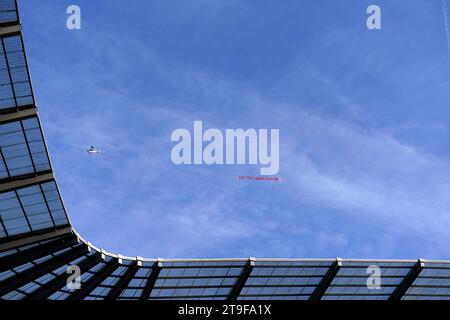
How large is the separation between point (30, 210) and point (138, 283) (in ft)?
28.8

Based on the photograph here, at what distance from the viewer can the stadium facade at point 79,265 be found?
29.7 metres

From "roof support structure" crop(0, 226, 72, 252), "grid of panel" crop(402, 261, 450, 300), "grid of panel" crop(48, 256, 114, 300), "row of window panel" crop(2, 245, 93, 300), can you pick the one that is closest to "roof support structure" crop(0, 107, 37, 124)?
"roof support structure" crop(0, 226, 72, 252)

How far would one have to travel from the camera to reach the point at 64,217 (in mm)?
Answer: 32438

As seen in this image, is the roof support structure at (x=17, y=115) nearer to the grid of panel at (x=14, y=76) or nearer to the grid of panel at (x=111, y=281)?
the grid of panel at (x=14, y=76)

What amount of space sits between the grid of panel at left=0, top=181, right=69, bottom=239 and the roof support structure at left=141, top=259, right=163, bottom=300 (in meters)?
6.10

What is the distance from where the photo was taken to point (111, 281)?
36688 millimetres

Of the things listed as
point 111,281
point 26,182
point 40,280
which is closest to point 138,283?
point 111,281

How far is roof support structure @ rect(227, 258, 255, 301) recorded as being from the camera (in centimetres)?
3566

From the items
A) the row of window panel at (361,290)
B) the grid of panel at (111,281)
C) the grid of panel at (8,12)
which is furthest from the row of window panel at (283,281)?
the grid of panel at (8,12)

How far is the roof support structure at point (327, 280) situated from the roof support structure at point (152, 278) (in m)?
10.9

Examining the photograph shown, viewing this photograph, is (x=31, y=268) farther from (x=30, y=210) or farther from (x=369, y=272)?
(x=369, y=272)
